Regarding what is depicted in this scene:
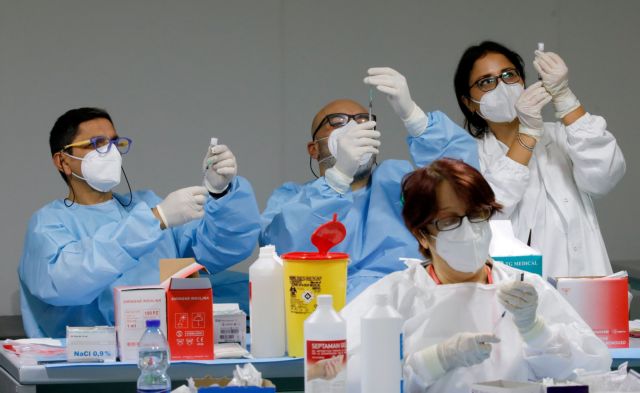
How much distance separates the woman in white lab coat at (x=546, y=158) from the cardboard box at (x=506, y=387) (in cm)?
153

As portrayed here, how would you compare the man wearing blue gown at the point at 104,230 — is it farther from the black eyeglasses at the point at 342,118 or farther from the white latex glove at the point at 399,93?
the white latex glove at the point at 399,93

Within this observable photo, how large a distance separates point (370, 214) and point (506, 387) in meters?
1.53

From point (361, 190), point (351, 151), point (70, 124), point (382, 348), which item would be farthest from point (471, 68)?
point (382, 348)

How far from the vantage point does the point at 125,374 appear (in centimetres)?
247

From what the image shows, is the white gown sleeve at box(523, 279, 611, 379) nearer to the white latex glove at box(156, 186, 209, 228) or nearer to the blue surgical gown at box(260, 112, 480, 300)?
the blue surgical gown at box(260, 112, 480, 300)

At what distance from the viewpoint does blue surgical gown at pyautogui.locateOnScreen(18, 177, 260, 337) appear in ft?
9.90

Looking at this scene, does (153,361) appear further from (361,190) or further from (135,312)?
(361,190)

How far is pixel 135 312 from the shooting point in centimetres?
249

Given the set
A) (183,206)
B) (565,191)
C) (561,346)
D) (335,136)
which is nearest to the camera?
(561,346)

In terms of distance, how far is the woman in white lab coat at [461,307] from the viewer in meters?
2.11

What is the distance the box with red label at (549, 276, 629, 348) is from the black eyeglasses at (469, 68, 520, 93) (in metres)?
1.17

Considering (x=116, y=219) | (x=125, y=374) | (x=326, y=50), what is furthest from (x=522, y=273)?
(x=326, y=50)

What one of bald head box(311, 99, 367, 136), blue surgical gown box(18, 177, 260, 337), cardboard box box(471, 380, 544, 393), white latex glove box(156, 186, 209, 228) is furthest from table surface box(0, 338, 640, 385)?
bald head box(311, 99, 367, 136)

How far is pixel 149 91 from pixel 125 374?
2.02 metres
